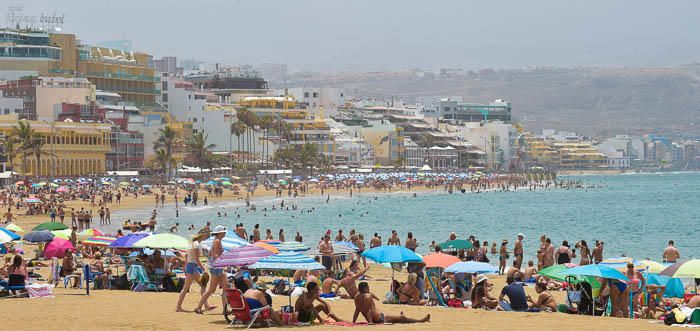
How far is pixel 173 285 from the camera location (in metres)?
23.2

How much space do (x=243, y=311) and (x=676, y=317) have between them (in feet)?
21.5

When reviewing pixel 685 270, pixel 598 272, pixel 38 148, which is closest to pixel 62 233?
pixel 598 272

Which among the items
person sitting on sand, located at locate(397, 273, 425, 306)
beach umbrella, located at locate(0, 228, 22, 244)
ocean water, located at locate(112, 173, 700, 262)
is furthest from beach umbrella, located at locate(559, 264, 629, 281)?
ocean water, located at locate(112, 173, 700, 262)

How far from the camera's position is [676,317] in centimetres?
1884

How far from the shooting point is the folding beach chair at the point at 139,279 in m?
23.4

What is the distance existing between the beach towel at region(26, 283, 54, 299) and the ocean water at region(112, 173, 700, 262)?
73.8 feet

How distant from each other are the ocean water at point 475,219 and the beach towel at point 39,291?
886 inches

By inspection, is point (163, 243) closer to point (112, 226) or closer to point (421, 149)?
point (112, 226)

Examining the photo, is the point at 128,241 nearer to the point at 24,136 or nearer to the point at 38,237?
the point at 38,237

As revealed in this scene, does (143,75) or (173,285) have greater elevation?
(143,75)

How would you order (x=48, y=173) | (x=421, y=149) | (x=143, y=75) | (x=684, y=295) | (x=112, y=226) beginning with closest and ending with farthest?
(x=684, y=295) < (x=112, y=226) < (x=48, y=173) < (x=143, y=75) < (x=421, y=149)

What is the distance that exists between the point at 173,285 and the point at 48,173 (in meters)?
71.1

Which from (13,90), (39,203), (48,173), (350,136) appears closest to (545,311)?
(39,203)

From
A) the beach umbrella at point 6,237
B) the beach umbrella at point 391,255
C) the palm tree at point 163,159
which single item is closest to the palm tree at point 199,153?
the palm tree at point 163,159
